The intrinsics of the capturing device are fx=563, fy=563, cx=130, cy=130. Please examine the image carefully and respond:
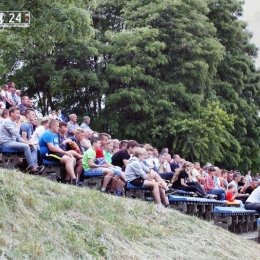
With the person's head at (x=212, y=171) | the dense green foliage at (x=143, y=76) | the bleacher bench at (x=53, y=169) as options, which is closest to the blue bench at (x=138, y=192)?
the bleacher bench at (x=53, y=169)

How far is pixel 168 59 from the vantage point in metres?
29.8

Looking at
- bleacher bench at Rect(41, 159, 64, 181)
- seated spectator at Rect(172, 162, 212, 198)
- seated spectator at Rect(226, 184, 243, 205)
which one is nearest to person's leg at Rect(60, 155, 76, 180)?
bleacher bench at Rect(41, 159, 64, 181)

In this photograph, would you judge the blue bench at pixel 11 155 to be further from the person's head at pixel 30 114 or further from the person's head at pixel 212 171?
the person's head at pixel 212 171

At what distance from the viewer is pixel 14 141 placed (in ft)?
35.2

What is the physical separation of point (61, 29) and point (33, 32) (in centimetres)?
107

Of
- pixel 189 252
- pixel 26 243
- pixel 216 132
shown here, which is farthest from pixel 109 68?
pixel 26 243

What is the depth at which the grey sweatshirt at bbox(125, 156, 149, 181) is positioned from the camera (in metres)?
11.9

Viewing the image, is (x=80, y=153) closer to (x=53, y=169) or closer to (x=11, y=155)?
(x=53, y=169)

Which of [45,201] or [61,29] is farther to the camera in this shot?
[61,29]

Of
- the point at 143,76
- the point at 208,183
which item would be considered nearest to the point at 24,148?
the point at 208,183

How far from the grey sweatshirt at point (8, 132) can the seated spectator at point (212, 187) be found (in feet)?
25.0

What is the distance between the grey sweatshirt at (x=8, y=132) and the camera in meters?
10.6

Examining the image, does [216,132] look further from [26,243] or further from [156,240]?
[26,243]

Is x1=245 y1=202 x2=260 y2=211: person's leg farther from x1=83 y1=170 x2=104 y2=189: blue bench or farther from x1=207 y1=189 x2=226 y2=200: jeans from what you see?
x1=83 y1=170 x2=104 y2=189: blue bench
